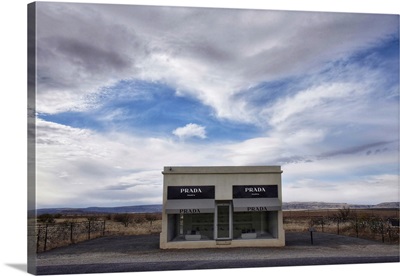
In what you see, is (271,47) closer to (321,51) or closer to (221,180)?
(321,51)

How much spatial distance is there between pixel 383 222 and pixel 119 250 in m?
14.3

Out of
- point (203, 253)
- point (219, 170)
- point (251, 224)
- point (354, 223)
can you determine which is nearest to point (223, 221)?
point (251, 224)

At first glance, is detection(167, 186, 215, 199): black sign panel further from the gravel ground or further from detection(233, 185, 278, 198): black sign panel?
the gravel ground

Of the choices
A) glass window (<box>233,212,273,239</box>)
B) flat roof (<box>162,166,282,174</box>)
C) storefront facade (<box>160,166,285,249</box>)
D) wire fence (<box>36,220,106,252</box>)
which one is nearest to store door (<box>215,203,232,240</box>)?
storefront facade (<box>160,166,285,249</box>)

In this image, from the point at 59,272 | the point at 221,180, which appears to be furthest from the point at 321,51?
the point at 59,272

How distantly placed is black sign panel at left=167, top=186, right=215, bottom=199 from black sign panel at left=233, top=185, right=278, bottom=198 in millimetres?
1117

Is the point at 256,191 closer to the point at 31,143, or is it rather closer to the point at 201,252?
the point at 201,252

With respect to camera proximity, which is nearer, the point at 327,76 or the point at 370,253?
the point at 370,253

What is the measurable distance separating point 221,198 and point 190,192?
1.40m

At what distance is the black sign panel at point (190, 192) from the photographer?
1906 centimetres

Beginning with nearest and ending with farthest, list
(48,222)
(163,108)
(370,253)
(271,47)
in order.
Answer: (370,253)
(48,222)
(271,47)
(163,108)

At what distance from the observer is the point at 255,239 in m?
18.9

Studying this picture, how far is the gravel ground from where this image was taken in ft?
51.9

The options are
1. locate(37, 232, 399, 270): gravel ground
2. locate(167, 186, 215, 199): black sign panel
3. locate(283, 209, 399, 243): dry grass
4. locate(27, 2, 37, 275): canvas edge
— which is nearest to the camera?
locate(27, 2, 37, 275): canvas edge
